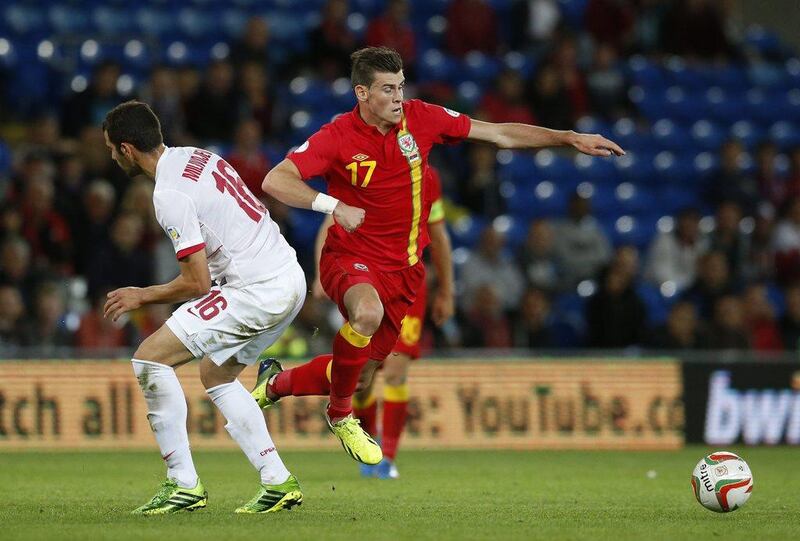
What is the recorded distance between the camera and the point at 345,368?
7.75 meters

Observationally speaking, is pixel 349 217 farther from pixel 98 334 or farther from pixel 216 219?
pixel 98 334

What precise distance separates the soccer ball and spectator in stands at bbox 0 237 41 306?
7.26 m

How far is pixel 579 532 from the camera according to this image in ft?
21.2

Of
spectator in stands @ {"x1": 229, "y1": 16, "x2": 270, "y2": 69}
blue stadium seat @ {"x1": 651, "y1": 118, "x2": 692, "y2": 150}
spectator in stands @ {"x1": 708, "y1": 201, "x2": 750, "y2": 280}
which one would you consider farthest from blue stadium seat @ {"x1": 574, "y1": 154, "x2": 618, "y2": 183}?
spectator in stands @ {"x1": 229, "y1": 16, "x2": 270, "y2": 69}

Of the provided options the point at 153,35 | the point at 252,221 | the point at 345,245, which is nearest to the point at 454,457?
the point at 345,245

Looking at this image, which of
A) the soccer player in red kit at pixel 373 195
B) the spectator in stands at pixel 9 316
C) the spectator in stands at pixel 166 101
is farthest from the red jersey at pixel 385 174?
the spectator in stands at pixel 166 101

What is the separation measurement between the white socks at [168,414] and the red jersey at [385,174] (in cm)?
147

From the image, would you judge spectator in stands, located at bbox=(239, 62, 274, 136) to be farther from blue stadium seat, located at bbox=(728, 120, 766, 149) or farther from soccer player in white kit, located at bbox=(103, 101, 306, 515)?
soccer player in white kit, located at bbox=(103, 101, 306, 515)

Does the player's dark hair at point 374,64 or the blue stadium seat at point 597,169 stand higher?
the player's dark hair at point 374,64

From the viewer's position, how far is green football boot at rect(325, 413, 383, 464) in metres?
7.50

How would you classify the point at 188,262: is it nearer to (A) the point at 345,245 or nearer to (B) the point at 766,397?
(A) the point at 345,245

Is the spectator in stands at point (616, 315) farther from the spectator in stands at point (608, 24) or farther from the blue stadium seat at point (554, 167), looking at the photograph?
the spectator in stands at point (608, 24)

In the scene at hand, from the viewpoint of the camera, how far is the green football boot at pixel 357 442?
24.6 feet

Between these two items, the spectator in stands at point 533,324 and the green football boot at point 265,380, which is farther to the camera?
the spectator in stands at point 533,324
